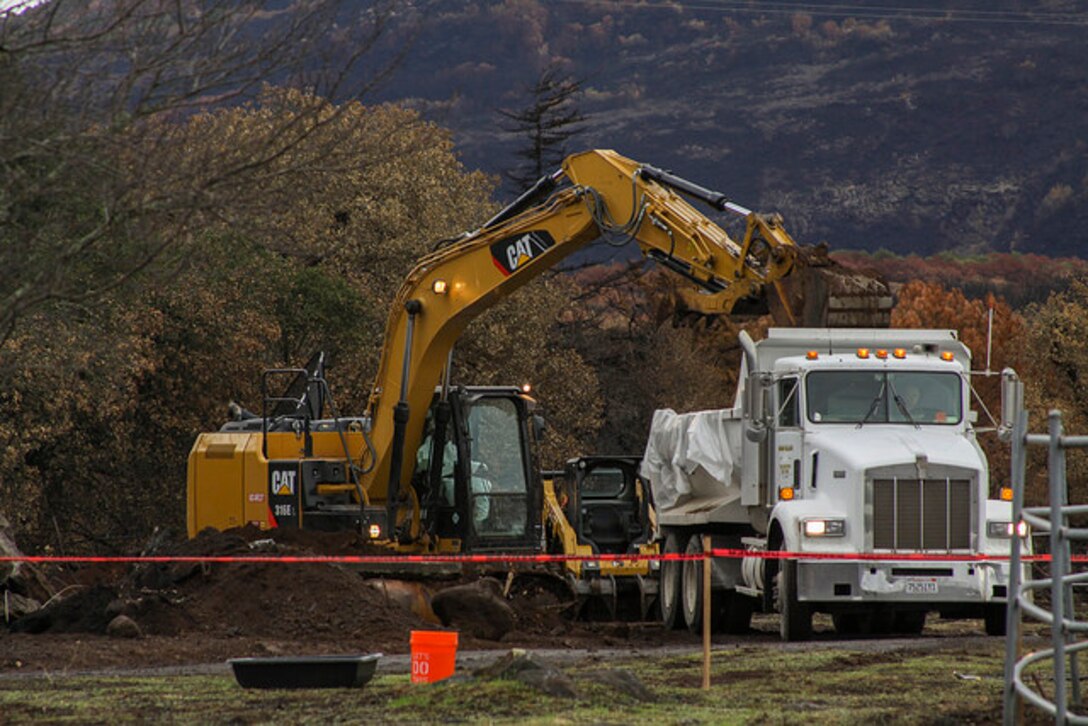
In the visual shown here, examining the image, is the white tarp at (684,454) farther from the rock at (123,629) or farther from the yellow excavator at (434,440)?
the rock at (123,629)

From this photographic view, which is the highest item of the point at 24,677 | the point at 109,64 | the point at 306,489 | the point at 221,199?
the point at 109,64

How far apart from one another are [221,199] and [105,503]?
118 ft

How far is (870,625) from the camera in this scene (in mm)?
24406

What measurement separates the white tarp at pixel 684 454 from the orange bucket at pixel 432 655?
9.63 meters

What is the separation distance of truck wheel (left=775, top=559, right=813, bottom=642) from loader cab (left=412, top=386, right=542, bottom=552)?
17.4ft

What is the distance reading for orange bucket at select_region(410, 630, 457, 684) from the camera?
1445 cm

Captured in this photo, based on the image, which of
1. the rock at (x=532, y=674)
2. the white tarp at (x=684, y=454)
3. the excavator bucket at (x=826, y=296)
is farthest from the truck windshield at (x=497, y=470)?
the rock at (x=532, y=674)

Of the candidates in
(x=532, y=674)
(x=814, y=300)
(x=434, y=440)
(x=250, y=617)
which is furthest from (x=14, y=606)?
(x=532, y=674)

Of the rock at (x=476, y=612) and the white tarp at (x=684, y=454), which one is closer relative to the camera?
the rock at (x=476, y=612)

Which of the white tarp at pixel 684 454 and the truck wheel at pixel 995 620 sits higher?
the white tarp at pixel 684 454

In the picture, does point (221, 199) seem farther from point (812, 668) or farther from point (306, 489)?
point (306, 489)

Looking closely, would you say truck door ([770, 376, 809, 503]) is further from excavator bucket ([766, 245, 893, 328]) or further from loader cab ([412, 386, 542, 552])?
loader cab ([412, 386, 542, 552])

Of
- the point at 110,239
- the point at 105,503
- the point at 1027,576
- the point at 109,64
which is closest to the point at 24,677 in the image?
the point at 110,239

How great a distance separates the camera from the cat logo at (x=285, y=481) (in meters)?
25.9
